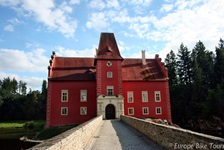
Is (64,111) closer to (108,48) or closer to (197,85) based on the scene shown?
(108,48)

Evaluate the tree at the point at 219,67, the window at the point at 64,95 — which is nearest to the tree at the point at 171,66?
the tree at the point at 219,67

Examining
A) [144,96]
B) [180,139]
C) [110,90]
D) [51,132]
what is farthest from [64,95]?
[180,139]

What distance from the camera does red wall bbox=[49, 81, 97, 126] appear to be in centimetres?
3050

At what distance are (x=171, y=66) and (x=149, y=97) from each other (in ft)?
67.3

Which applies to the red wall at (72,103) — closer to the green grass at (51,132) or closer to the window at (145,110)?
the green grass at (51,132)

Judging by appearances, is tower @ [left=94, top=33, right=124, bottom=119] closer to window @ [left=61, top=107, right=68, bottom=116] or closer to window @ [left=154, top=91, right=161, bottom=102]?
window @ [left=61, top=107, right=68, bottom=116]

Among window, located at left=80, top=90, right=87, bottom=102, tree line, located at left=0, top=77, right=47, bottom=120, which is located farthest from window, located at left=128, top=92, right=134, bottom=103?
tree line, located at left=0, top=77, right=47, bottom=120

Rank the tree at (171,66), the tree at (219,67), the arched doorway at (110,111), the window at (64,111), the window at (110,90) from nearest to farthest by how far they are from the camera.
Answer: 1. the arched doorway at (110,111)
2. the window at (64,111)
3. the window at (110,90)
4. the tree at (219,67)
5. the tree at (171,66)

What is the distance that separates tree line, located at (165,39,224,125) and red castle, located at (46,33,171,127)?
8621 mm

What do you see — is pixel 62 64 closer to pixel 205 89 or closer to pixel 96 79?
pixel 96 79

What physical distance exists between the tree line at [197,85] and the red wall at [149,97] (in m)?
8.73

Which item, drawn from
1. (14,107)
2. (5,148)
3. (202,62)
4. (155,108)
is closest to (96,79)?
(155,108)

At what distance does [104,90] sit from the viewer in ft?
101

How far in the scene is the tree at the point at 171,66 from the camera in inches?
1913
